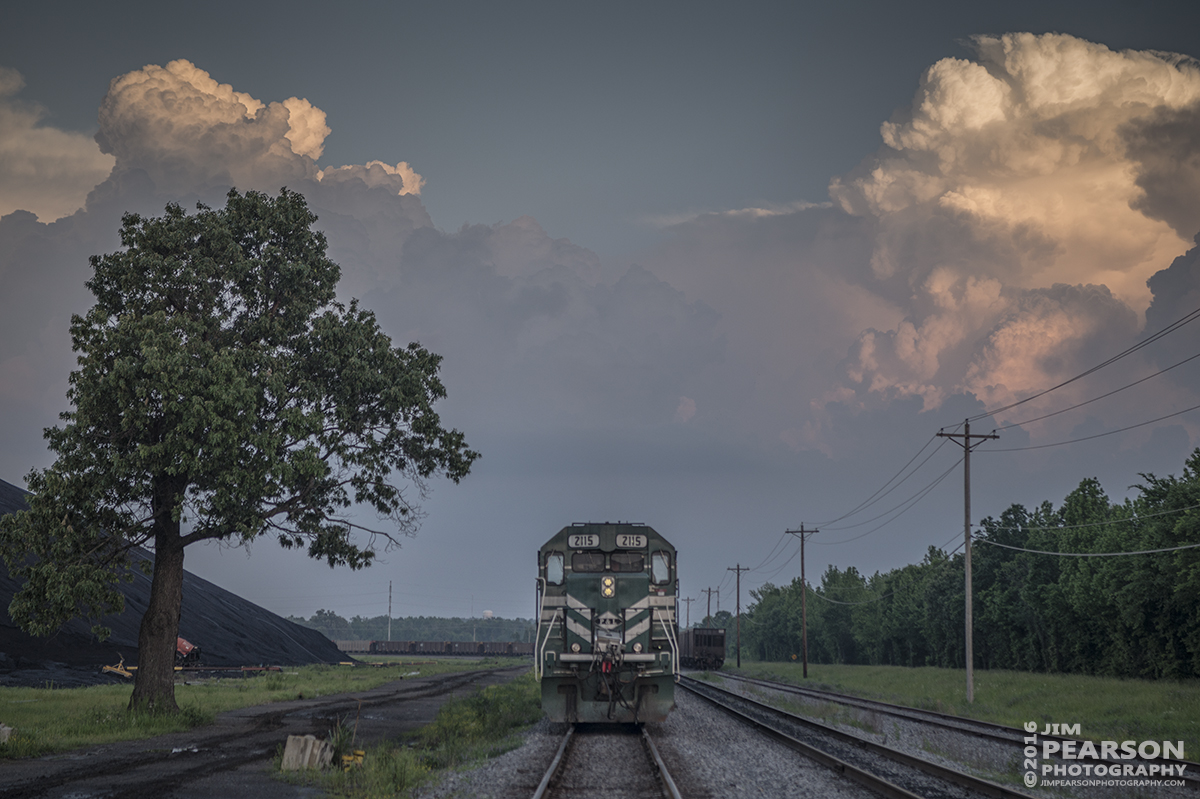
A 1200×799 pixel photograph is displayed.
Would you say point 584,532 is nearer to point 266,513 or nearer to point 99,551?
point 266,513

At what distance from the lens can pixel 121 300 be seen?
2384 cm

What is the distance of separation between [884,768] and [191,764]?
1364cm

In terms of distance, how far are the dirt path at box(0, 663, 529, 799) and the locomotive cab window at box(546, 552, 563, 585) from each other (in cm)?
557

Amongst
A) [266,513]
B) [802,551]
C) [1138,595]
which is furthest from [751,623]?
[266,513]

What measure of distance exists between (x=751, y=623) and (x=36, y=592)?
151106 millimetres

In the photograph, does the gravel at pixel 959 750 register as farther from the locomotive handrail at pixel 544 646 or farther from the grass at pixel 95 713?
the grass at pixel 95 713

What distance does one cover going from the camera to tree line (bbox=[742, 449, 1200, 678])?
4356 cm

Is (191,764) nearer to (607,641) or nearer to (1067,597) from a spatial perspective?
(607,641)

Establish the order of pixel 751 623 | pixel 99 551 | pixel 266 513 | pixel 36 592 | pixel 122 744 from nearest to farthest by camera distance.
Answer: pixel 122 744, pixel 36 592, pixel 99 551, pixel 266 513, pixel 751 623

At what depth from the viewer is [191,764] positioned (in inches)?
651

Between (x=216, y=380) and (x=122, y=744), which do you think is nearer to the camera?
(x=122, y=744)

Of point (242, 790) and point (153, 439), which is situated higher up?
point (153, 439)

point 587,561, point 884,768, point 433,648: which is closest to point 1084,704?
point 884,768

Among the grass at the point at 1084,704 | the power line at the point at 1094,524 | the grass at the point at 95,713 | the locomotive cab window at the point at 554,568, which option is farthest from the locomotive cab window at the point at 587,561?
the power line at the point at 1094,524
